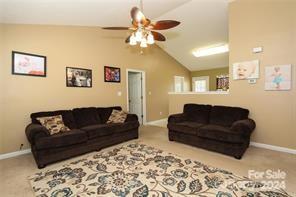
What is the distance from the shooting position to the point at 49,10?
3.04 m

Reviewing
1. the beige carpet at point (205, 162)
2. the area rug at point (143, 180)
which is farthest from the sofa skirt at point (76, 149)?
the area rug at point (143, 180)

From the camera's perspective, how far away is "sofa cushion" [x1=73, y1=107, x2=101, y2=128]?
12.5 feet

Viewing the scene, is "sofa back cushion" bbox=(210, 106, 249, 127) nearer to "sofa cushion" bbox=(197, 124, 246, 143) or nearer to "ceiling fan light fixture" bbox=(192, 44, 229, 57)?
"sofa cushion" bbox=(197, 124, 246, 143)

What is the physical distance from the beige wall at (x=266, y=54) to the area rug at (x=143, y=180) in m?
1.78

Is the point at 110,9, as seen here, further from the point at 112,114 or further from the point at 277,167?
the point at 277,167

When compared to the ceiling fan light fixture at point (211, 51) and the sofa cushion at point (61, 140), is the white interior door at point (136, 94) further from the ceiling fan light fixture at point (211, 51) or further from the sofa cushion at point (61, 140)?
the sofa cushion at point (61, 140)

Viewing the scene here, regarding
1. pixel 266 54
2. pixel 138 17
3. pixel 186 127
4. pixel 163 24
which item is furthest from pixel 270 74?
pixel 138 17

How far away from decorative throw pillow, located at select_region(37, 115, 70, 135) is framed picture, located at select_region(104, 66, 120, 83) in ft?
6.40

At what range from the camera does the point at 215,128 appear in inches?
128

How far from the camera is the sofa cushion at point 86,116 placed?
3.82 meters

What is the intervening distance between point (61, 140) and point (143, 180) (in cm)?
165

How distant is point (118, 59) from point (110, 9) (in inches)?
72.6

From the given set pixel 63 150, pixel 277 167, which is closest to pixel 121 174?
pixel 63 150

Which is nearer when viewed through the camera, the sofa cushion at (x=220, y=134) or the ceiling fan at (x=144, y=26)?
the ceiling fan at (x=144, y=26)
